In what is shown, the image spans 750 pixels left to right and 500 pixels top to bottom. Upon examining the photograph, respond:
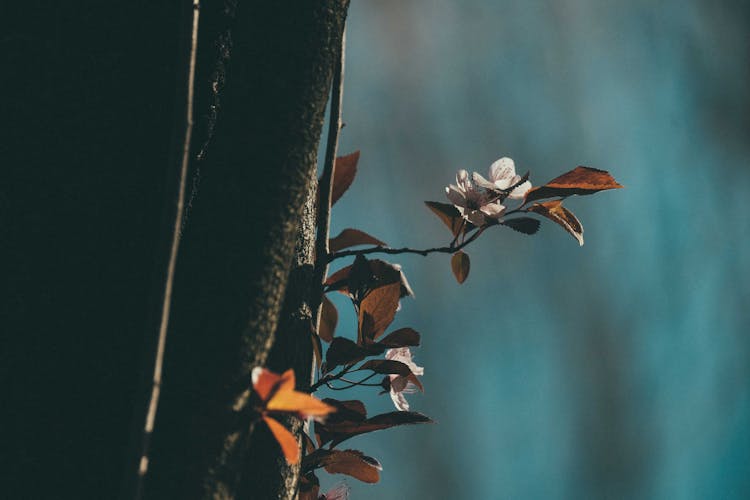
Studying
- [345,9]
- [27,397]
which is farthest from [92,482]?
[345,9]

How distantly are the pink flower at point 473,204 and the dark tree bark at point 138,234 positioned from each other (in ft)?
0.70

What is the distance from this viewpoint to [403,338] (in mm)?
579

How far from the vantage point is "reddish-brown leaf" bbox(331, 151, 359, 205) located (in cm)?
65

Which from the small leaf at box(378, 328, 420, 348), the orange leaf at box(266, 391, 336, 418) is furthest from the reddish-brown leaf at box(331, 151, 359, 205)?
the orange leaf at box(266, 391, 336, 418)

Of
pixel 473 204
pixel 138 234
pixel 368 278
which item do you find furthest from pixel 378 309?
pixel 138 234

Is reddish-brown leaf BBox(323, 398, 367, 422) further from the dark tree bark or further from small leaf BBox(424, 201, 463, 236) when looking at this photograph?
small leaf BBox(424, 201, 463, 236)

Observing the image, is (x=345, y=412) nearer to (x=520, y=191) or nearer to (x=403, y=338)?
(x=403, y=338)

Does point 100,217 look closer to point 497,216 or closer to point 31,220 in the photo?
point 31,220

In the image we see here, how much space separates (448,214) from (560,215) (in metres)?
0.10

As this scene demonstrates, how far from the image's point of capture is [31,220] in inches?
16.0

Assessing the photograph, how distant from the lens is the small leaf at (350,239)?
0.65 metres

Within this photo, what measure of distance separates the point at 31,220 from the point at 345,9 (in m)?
0.24

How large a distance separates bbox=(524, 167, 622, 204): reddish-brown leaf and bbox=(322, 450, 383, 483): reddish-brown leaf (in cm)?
27

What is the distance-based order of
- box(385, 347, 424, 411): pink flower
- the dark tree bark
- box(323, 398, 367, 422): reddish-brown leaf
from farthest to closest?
box(385, 347, 424, 411): pink flower → box(323, 398, 367, 422): reddish-brown leaf → the dark tree bark
